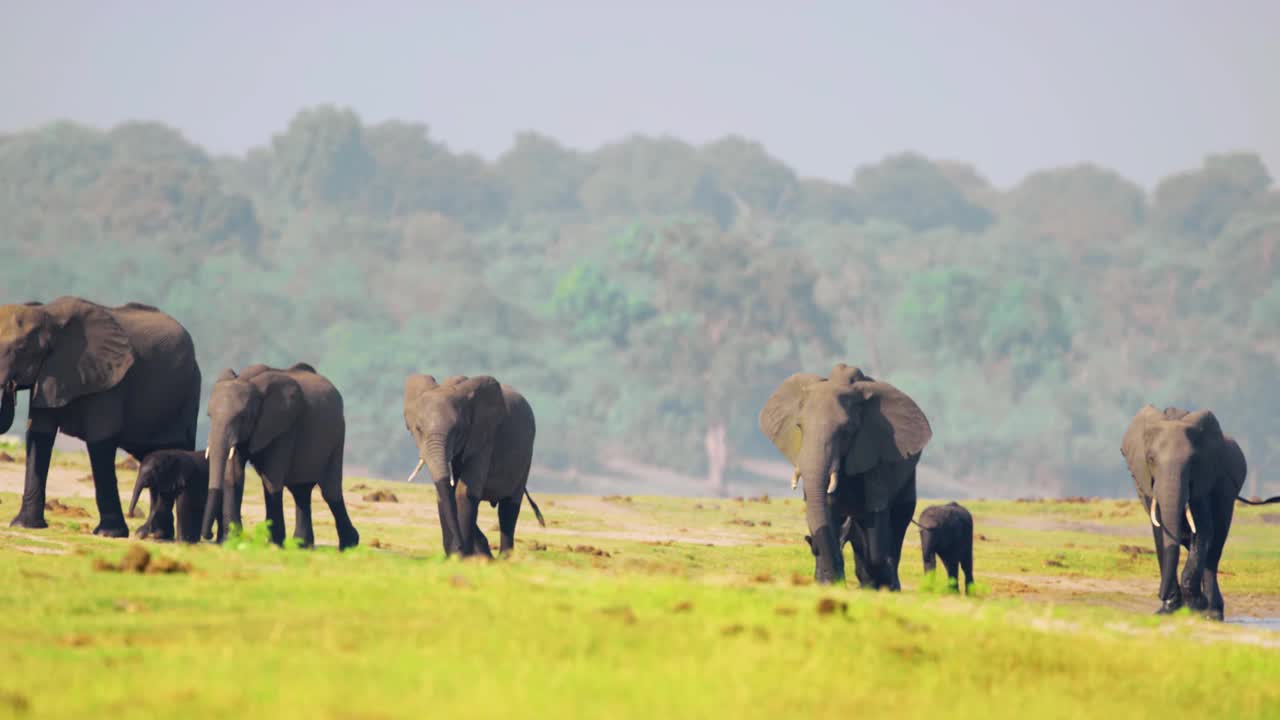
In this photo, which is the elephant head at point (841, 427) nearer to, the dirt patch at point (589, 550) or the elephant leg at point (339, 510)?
the dirt patch at point (589, 550)

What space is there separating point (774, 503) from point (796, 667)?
34.0 meters

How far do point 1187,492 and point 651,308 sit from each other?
7909 centimetres

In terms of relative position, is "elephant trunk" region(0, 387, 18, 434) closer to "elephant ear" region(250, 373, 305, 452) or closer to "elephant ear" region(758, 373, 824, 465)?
"elephant ear" region(250, 373, 305, 452)

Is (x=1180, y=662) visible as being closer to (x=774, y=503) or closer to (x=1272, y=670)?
(x=1272, y=670)

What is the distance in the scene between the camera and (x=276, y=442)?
23031 mm

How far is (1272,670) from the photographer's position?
1577 cm

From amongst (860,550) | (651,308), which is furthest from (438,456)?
(651,308)

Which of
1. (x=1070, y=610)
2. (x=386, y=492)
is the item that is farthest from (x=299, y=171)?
(x=1070, y=610)

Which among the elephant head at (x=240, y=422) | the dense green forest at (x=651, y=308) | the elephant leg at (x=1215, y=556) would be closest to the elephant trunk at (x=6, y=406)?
the elephant head at (x=240, y=422)

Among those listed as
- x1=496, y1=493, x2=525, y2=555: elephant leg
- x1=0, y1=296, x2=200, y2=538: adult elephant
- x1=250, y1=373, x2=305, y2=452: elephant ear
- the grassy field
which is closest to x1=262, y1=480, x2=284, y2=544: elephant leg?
x1=250, y1=373, x2=305, y2=452: elephant ear

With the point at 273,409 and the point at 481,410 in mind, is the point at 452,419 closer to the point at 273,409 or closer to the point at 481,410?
the point at 481,410

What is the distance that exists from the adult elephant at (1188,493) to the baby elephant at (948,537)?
2.32 m

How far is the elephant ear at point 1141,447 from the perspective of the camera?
77.5ft

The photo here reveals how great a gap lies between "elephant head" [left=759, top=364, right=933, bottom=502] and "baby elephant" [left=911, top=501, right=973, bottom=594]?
95.2 inches
